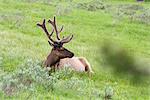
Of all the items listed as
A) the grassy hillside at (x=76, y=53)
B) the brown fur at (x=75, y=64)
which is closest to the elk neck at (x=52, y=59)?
the brown fur at (x=75, y=64)

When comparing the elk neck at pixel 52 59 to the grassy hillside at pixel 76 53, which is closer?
the grassy hillside at pixel 76 53

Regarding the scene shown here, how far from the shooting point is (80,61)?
11.7 metres

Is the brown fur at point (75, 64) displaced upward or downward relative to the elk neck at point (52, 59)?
downward

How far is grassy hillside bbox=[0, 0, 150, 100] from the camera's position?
13.2 ft

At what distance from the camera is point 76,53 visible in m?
15.0

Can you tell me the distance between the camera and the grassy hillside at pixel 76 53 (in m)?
4.03

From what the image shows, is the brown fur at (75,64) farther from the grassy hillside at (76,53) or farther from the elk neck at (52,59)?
the grassy hillside at (76,53)

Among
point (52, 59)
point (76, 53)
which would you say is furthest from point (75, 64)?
point (76, 53)

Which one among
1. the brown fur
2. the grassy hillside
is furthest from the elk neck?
the grassy hillside

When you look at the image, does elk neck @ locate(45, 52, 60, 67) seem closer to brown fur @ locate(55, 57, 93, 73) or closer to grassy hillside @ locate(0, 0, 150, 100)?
brown fur @ locate(55, 57, 93, 73)

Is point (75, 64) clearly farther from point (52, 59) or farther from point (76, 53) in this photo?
point (76, 53)

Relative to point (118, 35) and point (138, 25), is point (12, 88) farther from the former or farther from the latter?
point (138, 25)

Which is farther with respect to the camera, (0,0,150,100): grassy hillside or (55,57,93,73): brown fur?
(55,57,93,73): brown fur

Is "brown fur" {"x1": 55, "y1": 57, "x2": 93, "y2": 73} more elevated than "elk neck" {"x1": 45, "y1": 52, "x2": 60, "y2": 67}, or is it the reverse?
"elk neck" {"x1": 45, "y1": 52, "x2": 60, "y2": 67}
